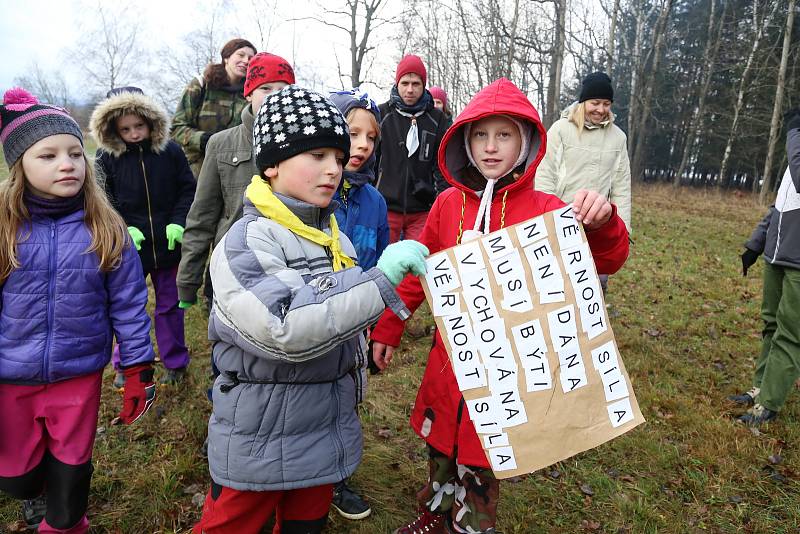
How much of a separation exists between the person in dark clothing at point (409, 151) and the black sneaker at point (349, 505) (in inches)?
95.1

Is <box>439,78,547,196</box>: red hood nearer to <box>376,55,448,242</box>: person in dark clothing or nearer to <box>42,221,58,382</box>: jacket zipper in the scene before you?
<box>42,221,58,382</box>: jacket zipper

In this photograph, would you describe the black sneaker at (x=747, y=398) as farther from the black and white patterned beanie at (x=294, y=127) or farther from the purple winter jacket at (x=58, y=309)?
the purple winter jacket at (x=58, y=309)

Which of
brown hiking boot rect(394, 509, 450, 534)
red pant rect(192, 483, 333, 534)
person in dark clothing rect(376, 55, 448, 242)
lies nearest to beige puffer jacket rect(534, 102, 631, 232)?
person in dark clothing rect(376, 55, 448, 242)

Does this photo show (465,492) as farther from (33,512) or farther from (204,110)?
(204,110)

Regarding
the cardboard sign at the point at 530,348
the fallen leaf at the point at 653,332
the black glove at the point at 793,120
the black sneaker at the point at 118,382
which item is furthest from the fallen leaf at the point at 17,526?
the fallen leaf at the point at 653,332

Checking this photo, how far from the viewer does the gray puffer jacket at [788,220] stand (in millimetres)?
3477

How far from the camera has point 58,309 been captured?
2111mm

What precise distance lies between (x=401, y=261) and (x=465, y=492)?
136 centimetres

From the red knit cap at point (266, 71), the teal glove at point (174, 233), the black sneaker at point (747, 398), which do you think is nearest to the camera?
the red knit cap at point (266, 71)

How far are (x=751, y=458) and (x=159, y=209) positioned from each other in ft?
15.9

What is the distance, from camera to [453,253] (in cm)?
180

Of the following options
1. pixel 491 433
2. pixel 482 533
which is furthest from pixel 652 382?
pixel 491 433

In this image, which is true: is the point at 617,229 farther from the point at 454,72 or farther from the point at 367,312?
the point at 454,72

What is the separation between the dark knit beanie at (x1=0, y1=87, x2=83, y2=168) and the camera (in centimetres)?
212
